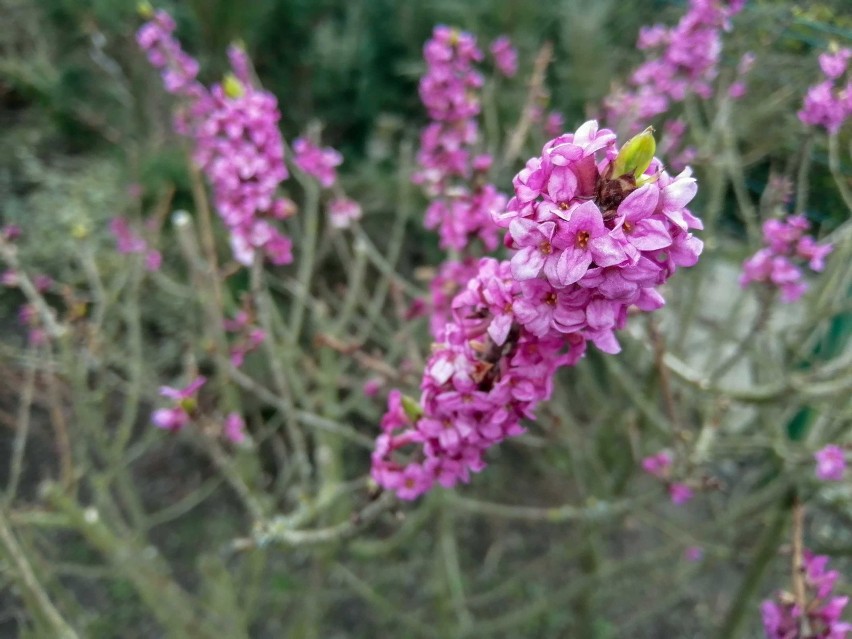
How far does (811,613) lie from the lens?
145cm

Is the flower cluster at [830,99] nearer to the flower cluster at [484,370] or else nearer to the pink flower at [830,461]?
the pink flower at [830,461]

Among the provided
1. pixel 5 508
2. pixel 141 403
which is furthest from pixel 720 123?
pixel 141 403

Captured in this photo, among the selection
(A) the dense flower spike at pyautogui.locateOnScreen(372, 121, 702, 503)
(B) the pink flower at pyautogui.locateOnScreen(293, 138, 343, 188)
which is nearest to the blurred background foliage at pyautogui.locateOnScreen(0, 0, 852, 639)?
(B) the pink flower at pyautogui.locateOnScreen(293, 138, 343, 188)

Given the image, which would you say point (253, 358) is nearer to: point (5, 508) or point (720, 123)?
point (5, 508)

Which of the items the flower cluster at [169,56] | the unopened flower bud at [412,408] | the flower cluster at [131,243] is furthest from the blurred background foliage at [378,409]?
the unopened flower bud at [412,408]

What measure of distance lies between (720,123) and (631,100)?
1.23 feet

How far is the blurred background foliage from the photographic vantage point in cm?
307

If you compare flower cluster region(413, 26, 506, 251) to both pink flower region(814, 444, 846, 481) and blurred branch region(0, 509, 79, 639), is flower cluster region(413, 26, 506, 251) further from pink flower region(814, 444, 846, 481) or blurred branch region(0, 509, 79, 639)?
blurred branch region(0, 509, 79, 639)

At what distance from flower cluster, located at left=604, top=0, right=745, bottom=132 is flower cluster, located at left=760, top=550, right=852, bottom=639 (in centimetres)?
159

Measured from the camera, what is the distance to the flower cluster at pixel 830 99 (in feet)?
5.26

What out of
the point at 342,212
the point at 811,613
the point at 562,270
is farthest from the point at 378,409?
the point at 562,270

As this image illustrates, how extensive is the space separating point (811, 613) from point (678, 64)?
1876mm

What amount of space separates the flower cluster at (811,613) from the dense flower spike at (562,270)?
3.15 feet

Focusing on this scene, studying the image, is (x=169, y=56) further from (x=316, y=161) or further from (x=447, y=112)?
(x=447, y=112)
